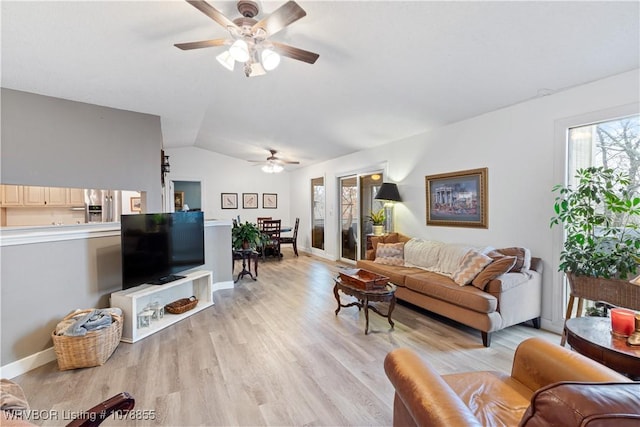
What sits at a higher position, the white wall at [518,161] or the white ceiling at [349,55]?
the white ceiling at [349,55]

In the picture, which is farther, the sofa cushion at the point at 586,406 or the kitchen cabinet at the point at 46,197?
the kitchen cabinet at the point at 46,197

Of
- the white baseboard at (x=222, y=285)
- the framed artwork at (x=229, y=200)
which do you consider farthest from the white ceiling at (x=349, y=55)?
the framed artwork at (x=229, y=200)

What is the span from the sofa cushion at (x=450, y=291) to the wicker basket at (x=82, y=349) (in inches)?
124

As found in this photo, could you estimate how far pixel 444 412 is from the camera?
1.00 meters

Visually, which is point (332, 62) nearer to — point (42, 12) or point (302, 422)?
point (42, 12)

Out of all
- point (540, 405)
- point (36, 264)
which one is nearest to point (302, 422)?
point (540, 405)

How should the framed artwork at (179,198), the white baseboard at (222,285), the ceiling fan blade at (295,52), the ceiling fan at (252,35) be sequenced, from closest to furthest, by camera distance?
the ceiling fan at (252,35), the ceiling fan blade at (295,52), the white baseboard at (222,285), the framed artwork at (179,198)

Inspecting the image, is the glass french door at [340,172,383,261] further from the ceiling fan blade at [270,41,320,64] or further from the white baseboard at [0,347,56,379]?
the white baseboard at [0,347,56,379]

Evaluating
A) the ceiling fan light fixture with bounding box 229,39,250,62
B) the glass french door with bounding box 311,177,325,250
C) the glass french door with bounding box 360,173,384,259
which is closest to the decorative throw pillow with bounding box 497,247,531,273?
the glass french door with bounding box 360,173,384,259

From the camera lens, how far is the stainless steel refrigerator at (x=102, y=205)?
206 inches

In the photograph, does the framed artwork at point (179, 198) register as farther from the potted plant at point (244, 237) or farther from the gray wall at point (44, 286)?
the gray wall at point (44, 286)

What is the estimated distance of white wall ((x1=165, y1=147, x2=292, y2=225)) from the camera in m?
7.96

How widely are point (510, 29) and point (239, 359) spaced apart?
11.4 ft

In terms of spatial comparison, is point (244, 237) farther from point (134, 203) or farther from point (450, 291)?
point (450, 291)
